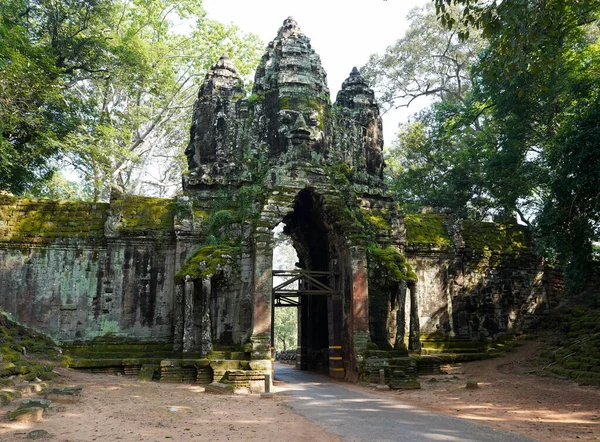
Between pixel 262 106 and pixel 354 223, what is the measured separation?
5.80 m

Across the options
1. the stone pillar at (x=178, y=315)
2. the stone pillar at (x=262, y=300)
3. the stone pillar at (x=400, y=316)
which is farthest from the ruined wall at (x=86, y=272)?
the stone pillar at (x=400, y=316)

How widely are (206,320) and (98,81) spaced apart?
59.3ft

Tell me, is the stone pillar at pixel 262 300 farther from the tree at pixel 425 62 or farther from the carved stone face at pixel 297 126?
the tree at pixel 425 62

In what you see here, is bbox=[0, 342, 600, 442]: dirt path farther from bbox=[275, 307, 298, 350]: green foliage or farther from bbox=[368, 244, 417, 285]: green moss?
bbox=[275, 307, 298, 350]: green foliage

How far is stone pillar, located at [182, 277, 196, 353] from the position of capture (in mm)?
13641

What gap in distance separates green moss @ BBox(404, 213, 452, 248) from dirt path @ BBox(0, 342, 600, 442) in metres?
5.94

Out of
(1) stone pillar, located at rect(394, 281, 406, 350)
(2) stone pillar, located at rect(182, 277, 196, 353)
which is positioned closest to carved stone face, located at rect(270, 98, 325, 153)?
(1) stone pillar, located at rect(394, 281, 406, 350)

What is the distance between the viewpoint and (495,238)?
1992 centimetres

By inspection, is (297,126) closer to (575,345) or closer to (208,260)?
(208,260)

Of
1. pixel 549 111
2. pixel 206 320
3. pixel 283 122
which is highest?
pixel 549 111

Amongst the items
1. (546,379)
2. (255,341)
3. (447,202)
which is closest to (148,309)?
(255,341)

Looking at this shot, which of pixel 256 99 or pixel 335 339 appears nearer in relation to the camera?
pixel 335 339

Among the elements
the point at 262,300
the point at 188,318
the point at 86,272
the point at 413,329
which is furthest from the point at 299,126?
the point at 86,272

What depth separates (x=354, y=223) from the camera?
48.5 feet
